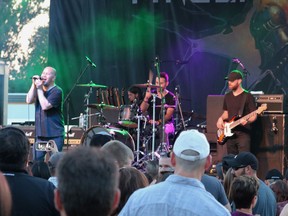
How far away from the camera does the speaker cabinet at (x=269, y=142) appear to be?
47.3 ft

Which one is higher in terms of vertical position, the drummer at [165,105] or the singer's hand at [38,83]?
the singer's hand at [38,83]

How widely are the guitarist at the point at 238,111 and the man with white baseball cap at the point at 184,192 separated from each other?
975cm

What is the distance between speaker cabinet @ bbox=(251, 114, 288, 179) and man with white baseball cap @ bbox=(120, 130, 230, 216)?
1026 centimetres

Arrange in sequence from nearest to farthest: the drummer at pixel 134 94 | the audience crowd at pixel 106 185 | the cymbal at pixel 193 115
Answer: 1. the audience crowd at pixel 106 185
2. the cymbal at pixel 193 115
3. the drummer at pixel 134 94

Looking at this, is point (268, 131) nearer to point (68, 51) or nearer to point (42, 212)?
point (68, 51)

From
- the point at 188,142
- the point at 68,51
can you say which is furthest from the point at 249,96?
the point at 188,142

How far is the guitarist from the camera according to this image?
46.1 feet

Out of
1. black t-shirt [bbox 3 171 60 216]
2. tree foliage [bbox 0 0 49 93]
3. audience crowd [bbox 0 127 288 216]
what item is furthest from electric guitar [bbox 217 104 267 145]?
black t-shirt [bbox 3 171 60 216]

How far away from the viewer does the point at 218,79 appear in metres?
16.6

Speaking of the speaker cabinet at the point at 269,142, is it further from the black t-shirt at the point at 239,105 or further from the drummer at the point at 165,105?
the drummer at the point at 165,105

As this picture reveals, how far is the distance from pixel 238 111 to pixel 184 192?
9956 millimetres

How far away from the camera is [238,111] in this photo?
46.1 ft

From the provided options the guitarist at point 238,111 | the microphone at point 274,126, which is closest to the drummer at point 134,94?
the guitarist at point 238,111

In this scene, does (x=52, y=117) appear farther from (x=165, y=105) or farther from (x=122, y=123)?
(x=165, y=105)
